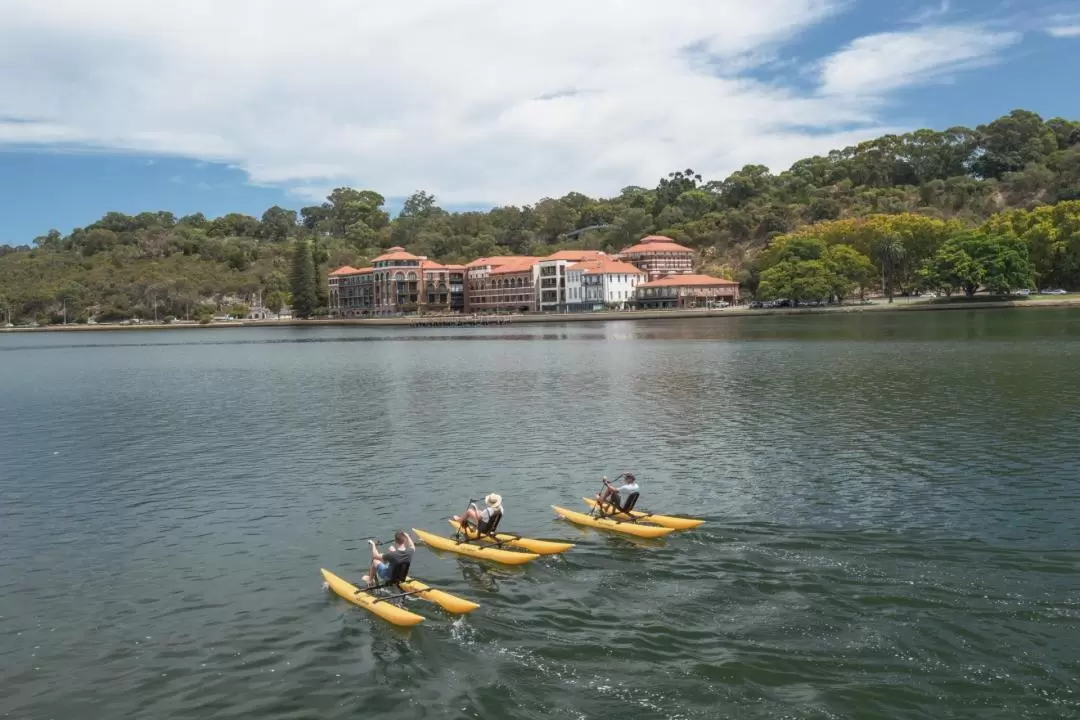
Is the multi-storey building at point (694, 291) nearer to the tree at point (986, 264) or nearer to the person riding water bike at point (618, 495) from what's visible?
the tree at point (986, 264)

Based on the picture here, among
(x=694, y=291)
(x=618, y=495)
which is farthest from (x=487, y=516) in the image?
(x=694, y=291)

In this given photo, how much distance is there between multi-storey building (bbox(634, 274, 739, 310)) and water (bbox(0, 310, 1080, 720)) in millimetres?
137706

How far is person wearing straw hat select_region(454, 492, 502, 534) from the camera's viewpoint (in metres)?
22.3

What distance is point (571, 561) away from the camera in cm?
2153

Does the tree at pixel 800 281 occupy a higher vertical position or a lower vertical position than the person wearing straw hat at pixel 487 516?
higher

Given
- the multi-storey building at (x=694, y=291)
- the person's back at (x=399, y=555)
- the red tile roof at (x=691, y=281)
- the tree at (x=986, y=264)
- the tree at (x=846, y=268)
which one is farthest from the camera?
the multi-storey building at (x=694, y=291)

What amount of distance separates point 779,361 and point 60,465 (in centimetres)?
5570

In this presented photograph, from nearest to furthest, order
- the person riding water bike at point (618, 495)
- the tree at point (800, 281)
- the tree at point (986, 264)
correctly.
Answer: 1. the person riding water bike at point (618, 495)
2. the tree at point (986, 264)
3. the tree at point (800, 281)

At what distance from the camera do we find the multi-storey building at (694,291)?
189m

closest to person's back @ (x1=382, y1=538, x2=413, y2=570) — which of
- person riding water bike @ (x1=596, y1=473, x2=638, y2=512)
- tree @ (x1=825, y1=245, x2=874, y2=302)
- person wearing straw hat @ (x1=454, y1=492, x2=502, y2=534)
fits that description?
person wearing straw hat @ (x1=454, y1=492, x2=502, y2=534)

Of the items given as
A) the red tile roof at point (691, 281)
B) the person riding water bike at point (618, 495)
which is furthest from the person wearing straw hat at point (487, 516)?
the red tile roof at point (691, 281)

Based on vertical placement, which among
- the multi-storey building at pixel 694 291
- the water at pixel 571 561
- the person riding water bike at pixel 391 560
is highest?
the multi-storey building at pixel 694 291

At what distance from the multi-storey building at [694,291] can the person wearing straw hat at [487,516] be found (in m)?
171

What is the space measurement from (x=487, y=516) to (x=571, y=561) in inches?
105
